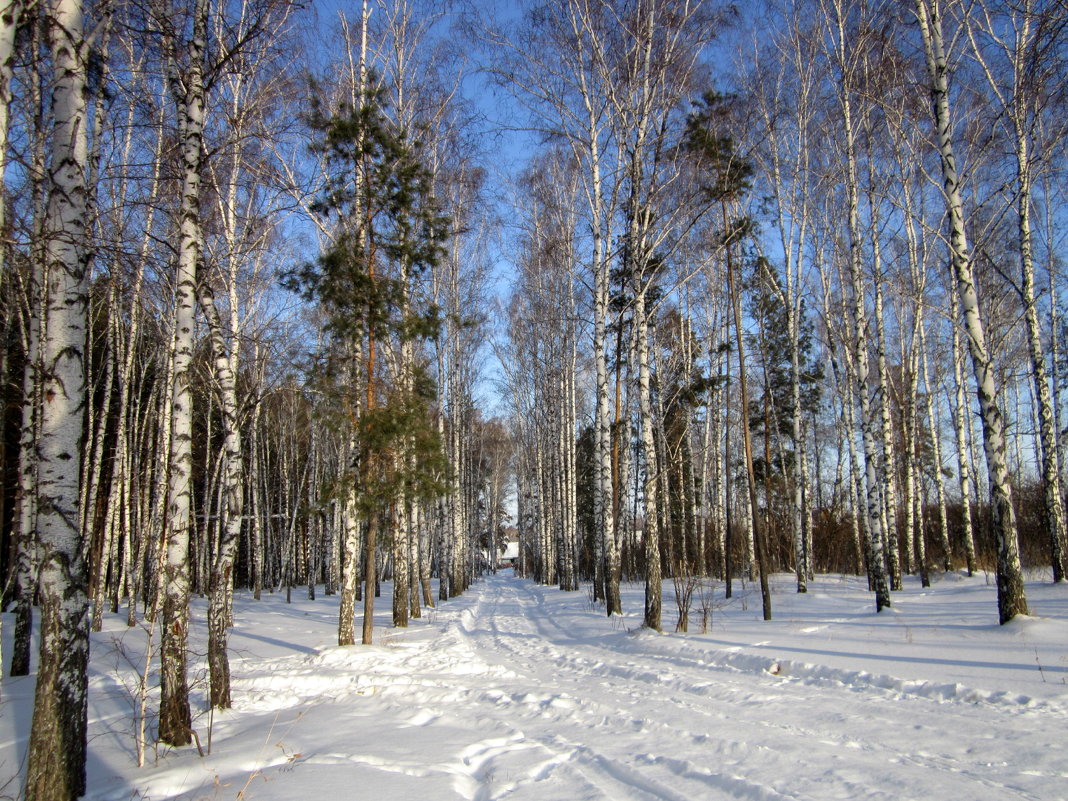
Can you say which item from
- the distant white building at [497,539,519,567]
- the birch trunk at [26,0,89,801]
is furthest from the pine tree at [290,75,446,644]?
the distant white building at [497,539,519,567]

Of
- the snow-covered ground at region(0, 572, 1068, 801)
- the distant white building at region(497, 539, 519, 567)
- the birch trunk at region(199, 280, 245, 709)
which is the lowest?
the distant white building at region(497, 539, 519, 567)

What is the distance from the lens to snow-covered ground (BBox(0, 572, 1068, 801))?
12.3 feet

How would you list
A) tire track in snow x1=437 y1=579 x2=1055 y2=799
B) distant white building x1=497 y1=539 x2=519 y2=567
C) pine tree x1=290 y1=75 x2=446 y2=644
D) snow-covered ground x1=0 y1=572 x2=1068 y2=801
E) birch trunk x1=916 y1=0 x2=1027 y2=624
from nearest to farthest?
tire track in snow x1=437 y1=579 x2=1055 y2=799 < snow-covered ground x1=0 y1=572 x2=1068 y2=801 < birch trunk x1=916 y1=0 x2=1027 y2=624 < pine tree x1=290 y1=75 x2=446 y2=644 < distant white building x1=497 y1=539 x2=519 y2=567

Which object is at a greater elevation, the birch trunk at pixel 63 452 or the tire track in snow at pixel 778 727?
the birch trunk at pixel 63 452

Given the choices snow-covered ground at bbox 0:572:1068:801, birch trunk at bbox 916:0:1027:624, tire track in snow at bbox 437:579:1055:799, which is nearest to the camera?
tire track in snow at bbox 437:579:1055:799

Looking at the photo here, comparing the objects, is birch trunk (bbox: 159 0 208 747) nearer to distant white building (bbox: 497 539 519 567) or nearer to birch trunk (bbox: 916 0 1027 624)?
birch trunk (bbox: 916 0 1027 624)

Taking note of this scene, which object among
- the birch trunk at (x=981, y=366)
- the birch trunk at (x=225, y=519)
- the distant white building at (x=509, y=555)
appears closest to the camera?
the birch trunk at (x=225, y=519)

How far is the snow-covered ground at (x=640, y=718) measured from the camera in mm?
3758

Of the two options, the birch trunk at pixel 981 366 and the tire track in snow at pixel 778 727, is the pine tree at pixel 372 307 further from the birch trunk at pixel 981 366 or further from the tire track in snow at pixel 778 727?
the birch trunk at pixel 981 366

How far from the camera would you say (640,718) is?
5.33 m

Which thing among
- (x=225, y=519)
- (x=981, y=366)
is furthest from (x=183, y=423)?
(x=981, y=366)

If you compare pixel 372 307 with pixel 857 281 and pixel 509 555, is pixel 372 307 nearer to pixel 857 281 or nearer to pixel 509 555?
pixel 857 281

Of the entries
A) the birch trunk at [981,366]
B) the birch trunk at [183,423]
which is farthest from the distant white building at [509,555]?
the birch trunk at [183,423]

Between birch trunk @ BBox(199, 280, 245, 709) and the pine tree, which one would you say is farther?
the pine tree
